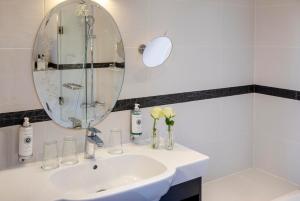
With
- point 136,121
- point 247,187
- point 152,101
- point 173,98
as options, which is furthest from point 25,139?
point 247,187

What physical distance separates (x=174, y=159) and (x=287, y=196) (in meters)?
0.93

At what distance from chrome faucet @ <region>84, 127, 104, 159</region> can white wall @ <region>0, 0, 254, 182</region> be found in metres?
0.10

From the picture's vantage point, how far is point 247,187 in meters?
2.37

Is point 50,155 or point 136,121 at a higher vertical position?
point 136,121

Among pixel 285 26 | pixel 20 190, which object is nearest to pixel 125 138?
pixel 20 190

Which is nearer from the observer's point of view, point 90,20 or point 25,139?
point 25,139

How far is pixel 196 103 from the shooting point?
7.48 ft

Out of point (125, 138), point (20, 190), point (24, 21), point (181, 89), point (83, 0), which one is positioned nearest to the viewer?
point (20, 190)

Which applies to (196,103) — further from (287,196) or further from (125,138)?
(287,196)

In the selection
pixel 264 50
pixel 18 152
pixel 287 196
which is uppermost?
pixel 264 50

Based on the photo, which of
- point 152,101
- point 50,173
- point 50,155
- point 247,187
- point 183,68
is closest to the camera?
point 50,173

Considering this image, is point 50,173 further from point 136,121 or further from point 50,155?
point 136,121

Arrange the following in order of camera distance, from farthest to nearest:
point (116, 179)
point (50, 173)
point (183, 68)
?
point (183, 68), point (116, 179), point (50, 173)

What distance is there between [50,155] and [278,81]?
1.63m
